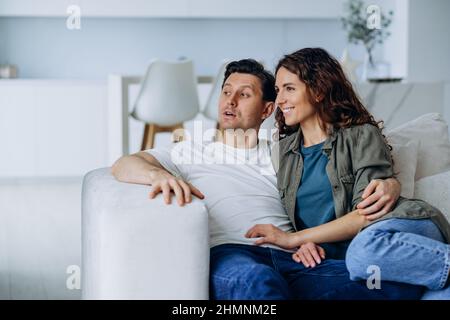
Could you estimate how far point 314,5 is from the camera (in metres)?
5.88

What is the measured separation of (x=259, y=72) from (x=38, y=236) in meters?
2.02

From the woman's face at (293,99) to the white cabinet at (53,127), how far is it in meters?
3.66

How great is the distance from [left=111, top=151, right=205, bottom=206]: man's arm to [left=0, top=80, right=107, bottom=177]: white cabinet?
144 inches

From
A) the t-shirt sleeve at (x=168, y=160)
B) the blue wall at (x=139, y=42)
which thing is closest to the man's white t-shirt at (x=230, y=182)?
the t-shirt sleeve at (x=168, y=160)

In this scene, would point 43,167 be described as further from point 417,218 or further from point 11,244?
point 417,218

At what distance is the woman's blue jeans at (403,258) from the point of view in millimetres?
1510

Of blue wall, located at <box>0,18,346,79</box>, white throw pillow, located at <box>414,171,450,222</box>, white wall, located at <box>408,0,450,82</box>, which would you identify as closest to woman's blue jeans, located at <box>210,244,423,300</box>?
white throw pillow, located at <box>414,171,450,222</box>

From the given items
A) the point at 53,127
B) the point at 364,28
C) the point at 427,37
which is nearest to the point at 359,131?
the point at 364,28

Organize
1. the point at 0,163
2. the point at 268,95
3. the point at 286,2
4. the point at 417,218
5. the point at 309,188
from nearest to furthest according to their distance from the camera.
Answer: the point at 417,218 → the point at 309,188 → the point at 268,95 → the point at 0,163 → the point at 286,2

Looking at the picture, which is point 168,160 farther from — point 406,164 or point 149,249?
point 406,164

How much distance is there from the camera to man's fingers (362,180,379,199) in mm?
1678

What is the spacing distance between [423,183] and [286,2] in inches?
163

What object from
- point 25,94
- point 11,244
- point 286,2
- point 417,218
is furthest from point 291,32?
point 417,218

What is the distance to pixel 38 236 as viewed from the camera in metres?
3.60
